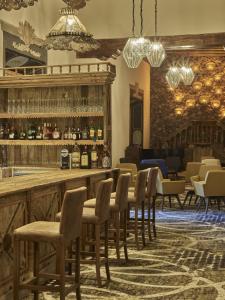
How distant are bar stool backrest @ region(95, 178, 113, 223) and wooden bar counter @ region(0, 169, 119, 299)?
531 mm

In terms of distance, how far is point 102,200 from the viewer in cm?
504

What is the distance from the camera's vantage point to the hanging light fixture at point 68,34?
6.25m

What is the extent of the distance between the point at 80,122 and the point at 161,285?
3217mm

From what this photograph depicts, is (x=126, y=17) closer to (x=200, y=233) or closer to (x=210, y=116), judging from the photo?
(x=200, y=233)

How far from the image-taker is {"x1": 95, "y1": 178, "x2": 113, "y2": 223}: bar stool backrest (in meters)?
4.97

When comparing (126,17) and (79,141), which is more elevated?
(126,17)

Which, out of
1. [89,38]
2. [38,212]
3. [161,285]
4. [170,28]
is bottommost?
[161,285]

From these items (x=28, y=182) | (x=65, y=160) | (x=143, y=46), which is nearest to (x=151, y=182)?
(x=65, y=160)

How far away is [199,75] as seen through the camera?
61.0ft

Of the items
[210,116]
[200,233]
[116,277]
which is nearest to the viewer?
[116,277]

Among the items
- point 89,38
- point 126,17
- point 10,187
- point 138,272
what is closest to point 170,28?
point 126,17

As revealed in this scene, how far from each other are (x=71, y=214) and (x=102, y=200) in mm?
989

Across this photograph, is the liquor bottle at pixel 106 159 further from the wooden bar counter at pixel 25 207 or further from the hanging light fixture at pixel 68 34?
the hanging light fixture at pixel 68 34

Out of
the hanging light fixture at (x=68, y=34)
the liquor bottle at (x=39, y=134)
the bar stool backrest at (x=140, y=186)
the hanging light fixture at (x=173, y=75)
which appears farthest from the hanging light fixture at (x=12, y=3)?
the hanging light fixture at (x=173, y=75)
